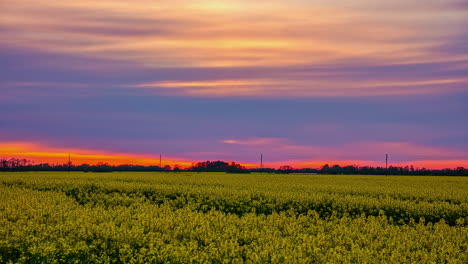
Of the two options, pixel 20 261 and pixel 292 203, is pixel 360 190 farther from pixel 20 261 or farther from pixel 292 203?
pixel 20 261

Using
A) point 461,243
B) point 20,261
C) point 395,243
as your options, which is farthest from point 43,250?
point 461,243

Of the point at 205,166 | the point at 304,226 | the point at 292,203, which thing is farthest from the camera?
the point at 205,166

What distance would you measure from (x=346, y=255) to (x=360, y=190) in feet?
82.2

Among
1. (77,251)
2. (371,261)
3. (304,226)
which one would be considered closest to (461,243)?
(371,261)

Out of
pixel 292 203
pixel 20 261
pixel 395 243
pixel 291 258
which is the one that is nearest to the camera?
pixel 291 258

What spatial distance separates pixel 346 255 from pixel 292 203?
1535 centimetres

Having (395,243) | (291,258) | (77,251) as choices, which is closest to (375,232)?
(395,243)

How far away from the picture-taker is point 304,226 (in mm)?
17719

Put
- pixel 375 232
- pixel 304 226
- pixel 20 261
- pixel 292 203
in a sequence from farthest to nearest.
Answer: pixel 292 203
pixel 304 226
pixel 375 232
pixel 20 261

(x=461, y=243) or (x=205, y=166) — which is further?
(x=205, y=166)

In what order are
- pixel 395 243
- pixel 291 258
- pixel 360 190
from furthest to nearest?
1. pixel 360 190
2. pixel 395 243
3. pixel 291 258

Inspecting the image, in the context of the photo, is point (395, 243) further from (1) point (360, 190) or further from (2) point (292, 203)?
(1) point (360, 190)

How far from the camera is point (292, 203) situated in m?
26.8

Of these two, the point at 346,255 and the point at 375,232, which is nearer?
the point at 346,255
